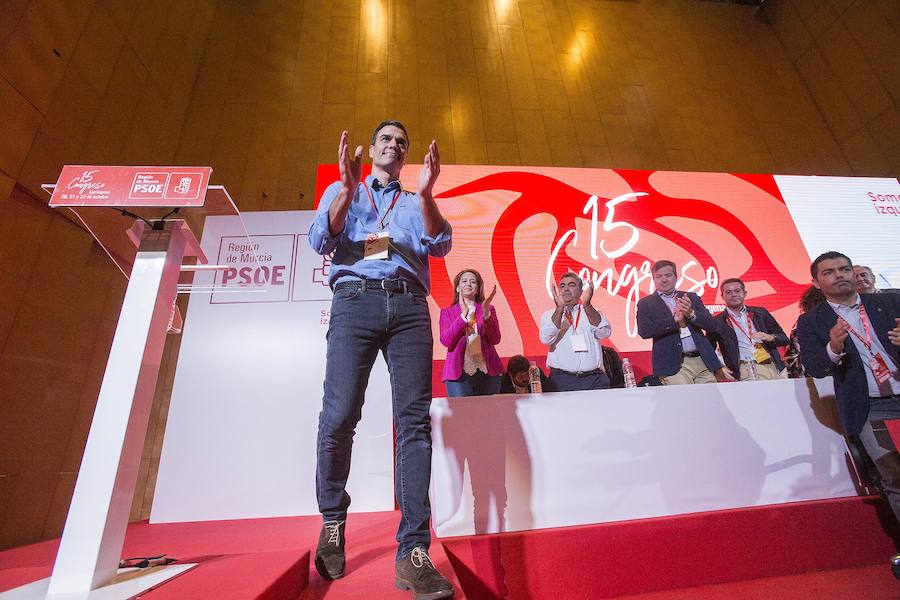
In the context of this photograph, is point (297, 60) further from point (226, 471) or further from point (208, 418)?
point (226, 471)

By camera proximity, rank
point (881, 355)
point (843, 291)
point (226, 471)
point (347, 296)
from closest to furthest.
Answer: point (347, 296) → point (881, 355) → point (843, 291) → point (226, 471)

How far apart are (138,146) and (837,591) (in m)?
4.16

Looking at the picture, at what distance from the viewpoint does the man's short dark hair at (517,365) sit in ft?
10.2

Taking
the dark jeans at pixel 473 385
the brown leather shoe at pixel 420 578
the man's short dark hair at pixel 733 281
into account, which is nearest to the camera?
the brown leather shoe at pixel 420 578

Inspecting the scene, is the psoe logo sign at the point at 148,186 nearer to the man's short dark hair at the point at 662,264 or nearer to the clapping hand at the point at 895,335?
the clapping hand at the point at 895,335

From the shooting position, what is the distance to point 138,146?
3.10m

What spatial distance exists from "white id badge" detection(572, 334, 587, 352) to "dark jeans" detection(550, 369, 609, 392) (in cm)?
16

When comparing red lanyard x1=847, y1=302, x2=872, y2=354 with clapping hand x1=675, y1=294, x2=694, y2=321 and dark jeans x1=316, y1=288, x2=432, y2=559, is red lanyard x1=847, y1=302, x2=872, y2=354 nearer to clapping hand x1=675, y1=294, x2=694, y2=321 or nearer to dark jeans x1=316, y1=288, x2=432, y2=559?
clapping hand x1=675, y1=294, x2=694, y2=321

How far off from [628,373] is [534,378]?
0.65m

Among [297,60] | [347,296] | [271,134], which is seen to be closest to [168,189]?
[347,296]

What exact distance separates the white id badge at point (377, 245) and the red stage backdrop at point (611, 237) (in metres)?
1.89

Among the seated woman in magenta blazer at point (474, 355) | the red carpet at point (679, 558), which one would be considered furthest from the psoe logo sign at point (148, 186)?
the seated woman in magenta blazer at point (474, 355)

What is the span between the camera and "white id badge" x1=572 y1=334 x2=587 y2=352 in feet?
9.29

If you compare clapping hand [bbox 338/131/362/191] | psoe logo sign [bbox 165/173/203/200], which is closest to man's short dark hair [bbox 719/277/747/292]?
clapping hand [bbox 338/131/362/191]
